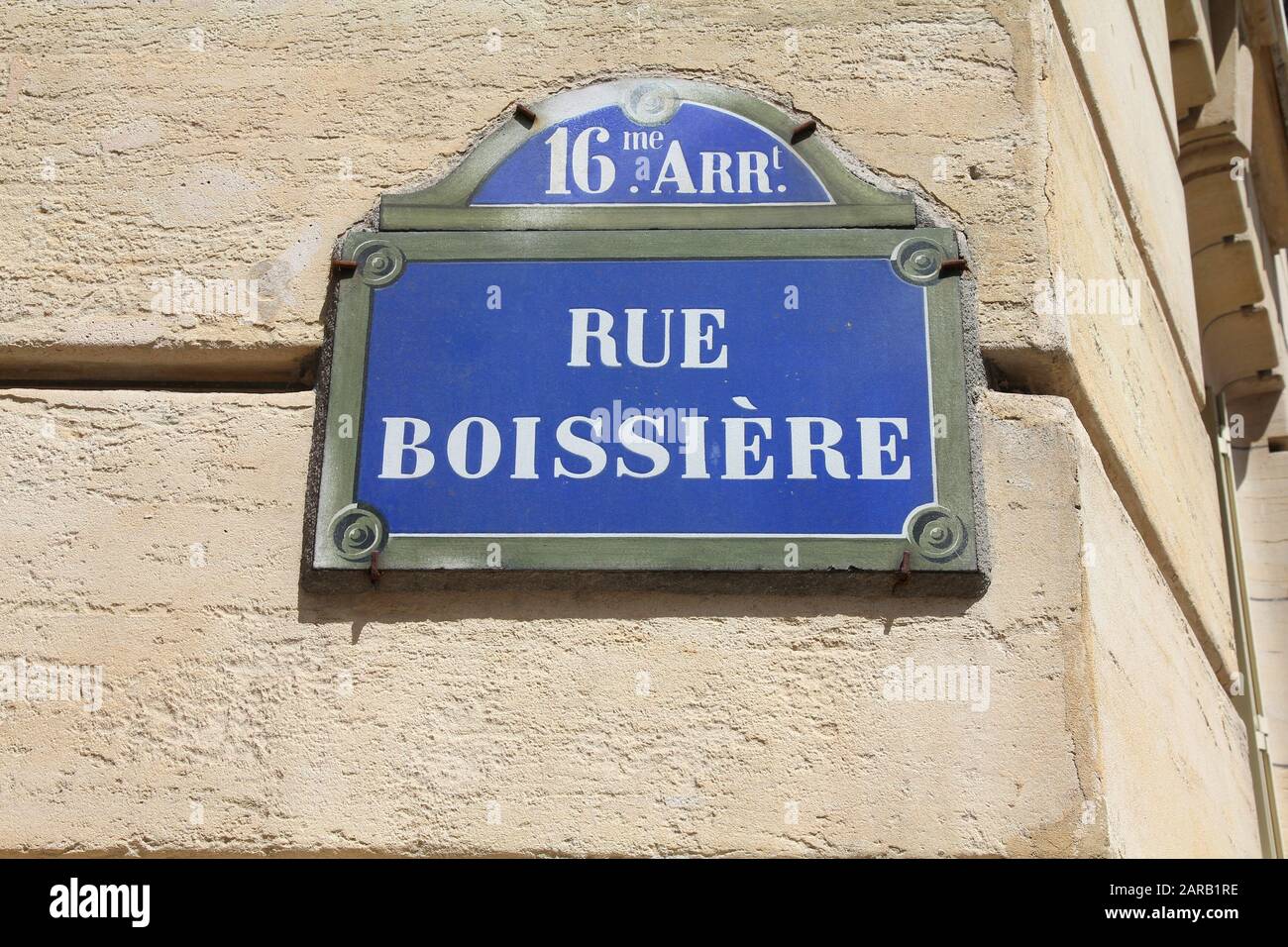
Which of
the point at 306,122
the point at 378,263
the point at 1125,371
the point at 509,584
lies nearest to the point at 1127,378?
the point at 1125,371

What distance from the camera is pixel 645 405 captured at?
2.47 m

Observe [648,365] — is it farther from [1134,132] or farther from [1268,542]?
[1268,542]

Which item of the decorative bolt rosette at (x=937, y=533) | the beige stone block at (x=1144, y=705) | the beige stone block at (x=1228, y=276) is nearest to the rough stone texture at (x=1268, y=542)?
the beige stone block at (x=1228, y=276)

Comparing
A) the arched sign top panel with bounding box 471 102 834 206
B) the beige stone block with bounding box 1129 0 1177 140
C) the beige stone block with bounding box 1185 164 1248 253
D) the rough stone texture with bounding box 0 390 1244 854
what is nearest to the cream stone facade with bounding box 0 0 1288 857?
the rough stone texture with bounding box 0 390 1244 854

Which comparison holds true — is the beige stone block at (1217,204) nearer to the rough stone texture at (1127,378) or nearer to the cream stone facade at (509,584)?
the rough stone texture at (1127,378)

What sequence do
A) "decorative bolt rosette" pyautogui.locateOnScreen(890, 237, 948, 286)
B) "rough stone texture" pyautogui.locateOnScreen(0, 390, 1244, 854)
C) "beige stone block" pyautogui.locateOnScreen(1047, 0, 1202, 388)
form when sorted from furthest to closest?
"beige stone block" pyautogui.locateOnScreen(1047, 0, 1202, 388), "decorative bolt rosette" pyautogui.locateOnScreen(890, 237, 948, 286), "rough stone texture" pyautogui.locateOnScreen(0, 390, 1244, 854)

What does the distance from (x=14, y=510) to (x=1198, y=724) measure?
231cm

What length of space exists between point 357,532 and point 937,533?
903 millimetres

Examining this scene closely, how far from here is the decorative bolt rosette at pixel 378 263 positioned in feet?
8.59

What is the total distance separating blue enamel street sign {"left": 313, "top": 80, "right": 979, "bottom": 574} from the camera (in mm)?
2391

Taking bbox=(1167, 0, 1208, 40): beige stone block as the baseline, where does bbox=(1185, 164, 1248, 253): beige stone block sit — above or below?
below

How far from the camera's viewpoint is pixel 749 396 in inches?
97.0

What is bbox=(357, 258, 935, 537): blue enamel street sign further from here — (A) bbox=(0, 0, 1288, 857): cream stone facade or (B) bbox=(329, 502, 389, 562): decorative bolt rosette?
(A) bbox=(0, 0, 1288, 857): cream stone facade

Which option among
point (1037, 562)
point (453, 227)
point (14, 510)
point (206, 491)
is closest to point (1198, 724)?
point (1037, 562)
